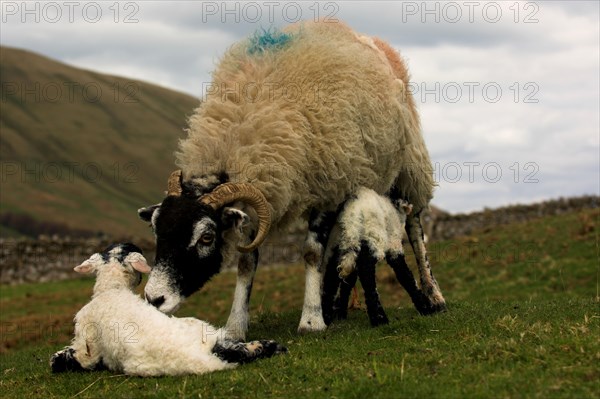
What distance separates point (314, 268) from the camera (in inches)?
447

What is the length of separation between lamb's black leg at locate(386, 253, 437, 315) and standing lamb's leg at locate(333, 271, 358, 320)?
0.67 meters

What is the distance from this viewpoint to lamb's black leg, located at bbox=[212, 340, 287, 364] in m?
8.45

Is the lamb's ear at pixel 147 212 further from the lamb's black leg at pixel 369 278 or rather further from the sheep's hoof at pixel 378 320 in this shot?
the sheep's hoof at pixel 378 320

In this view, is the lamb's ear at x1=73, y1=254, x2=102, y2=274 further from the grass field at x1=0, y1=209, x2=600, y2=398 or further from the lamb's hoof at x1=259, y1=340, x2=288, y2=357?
the lamb's hoof at x1=259, y1=340, x2=288, y2=357

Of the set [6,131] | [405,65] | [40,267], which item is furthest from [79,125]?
[405,65]

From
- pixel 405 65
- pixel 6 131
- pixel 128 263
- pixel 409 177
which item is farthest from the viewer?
pixel 6 131

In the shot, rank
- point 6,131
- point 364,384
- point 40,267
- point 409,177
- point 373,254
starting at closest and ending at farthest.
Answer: point 364,384 < point 373,254 < point 409,177 < point 40,267 < point 6,131

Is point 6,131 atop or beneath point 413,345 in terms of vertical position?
atop

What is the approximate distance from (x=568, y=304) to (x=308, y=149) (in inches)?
193

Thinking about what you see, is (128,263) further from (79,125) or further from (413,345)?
(79,125)

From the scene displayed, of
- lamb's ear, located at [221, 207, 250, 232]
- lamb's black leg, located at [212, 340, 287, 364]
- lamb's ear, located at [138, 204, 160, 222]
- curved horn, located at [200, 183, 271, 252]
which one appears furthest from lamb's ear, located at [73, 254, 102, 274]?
lamb's black leg, located at [212, 340, 287, 364]

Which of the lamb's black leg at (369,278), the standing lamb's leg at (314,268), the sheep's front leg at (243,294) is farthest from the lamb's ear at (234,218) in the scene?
the lamb's black leg at (369,278)

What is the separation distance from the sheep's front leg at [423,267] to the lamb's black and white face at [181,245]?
4483mm

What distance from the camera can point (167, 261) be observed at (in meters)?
9.69
